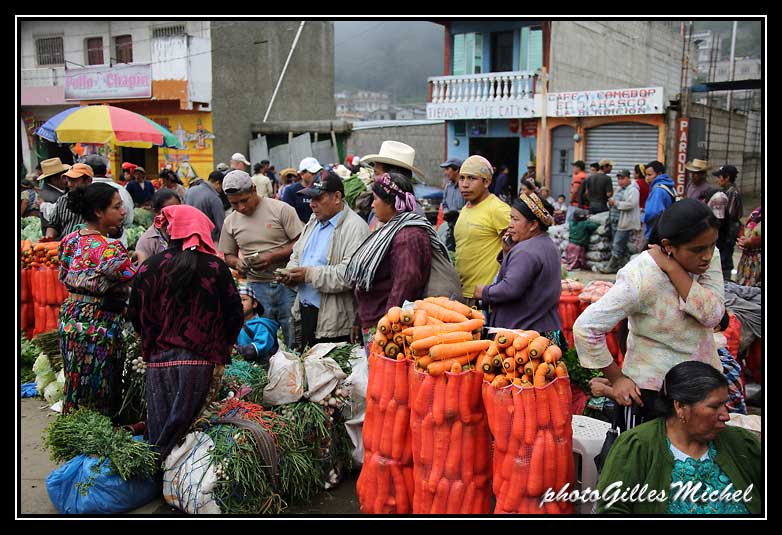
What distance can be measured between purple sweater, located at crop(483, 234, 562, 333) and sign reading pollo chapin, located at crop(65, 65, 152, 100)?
66.8 ft

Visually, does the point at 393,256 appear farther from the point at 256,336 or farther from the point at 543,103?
the point at 543,103

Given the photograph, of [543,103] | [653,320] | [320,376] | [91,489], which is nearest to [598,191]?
[543,103]

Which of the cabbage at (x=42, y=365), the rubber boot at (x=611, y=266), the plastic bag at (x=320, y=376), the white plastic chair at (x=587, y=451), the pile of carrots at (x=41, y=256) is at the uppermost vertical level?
the pile of carrots at (x=41, y=256)

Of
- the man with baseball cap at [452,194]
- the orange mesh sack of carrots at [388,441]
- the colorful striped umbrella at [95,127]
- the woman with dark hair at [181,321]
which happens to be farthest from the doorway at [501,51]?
the orange mesh sack of carrots at [388,441]

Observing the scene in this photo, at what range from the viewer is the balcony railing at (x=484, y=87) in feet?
60.7

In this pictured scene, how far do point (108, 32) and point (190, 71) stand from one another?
3.73 m

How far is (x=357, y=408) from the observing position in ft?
14.4

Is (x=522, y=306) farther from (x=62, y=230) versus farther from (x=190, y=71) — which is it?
(x=190, y=71)

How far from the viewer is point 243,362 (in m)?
→ 4.83

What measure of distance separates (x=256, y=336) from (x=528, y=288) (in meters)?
2.10

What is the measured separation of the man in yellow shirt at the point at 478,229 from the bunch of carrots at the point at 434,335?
1406 millimetres

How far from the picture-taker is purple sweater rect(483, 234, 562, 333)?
4.08 metres

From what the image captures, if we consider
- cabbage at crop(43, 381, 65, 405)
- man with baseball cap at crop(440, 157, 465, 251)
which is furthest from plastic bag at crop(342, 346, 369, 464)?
man with baseball cap at crop(440, 157, 465, 251)

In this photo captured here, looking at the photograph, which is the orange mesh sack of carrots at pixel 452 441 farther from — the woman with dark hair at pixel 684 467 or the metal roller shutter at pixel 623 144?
the metal roller shutter at pixel 623 144
